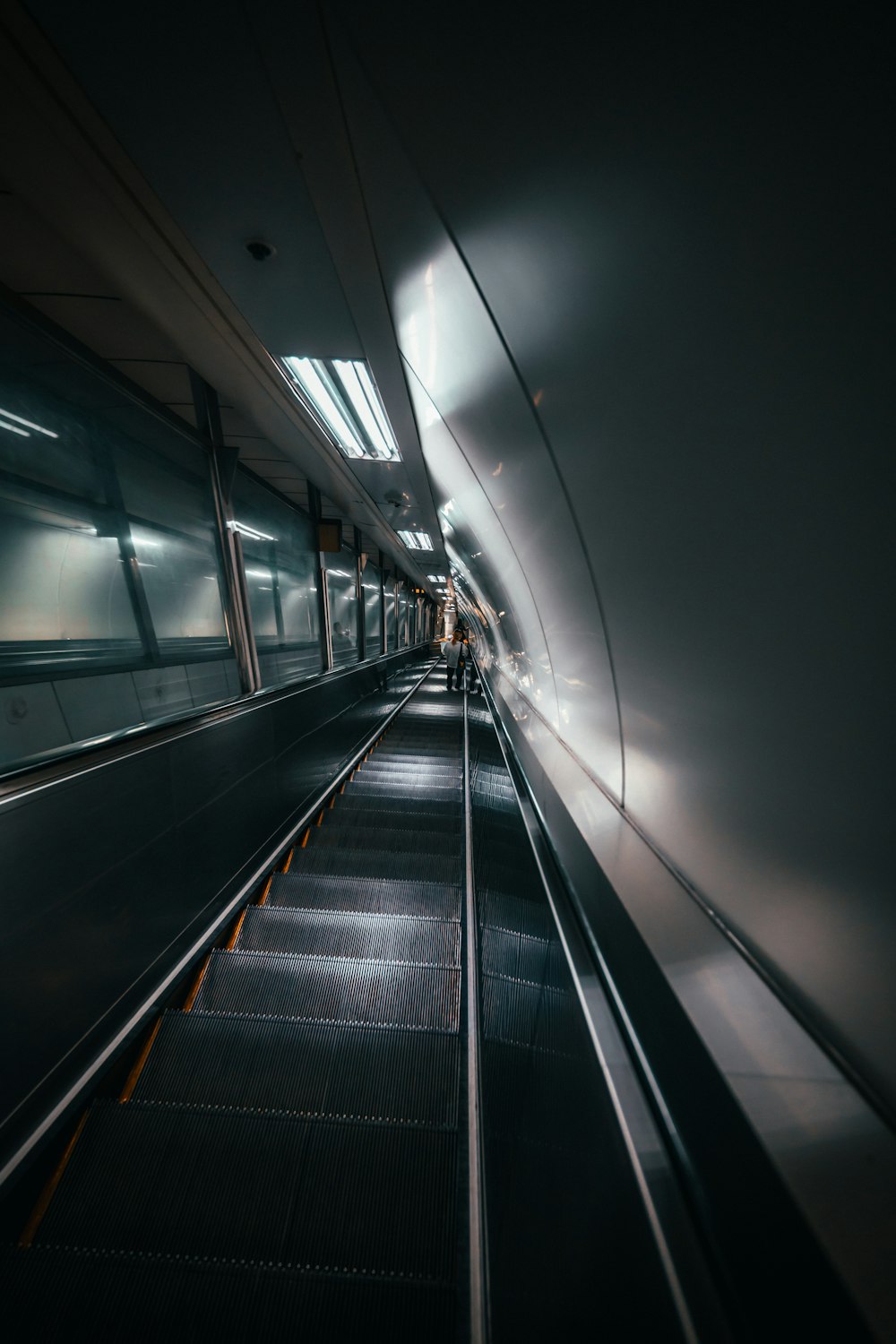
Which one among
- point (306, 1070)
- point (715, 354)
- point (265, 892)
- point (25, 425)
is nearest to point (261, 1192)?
point (306, 1070)

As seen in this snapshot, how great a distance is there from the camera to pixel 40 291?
346 centimetres

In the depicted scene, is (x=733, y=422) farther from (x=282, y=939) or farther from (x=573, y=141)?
(x=282, y=939)

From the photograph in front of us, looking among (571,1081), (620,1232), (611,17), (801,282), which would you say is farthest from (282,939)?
(611,17)

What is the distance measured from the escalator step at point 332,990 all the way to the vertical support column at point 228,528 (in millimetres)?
2993

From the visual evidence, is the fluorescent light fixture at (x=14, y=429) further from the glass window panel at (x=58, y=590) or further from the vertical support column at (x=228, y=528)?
the vertical support column at (x=228, y=528)

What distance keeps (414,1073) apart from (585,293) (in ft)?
10.6

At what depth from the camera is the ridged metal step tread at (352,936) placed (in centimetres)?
315

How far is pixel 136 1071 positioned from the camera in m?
2.32

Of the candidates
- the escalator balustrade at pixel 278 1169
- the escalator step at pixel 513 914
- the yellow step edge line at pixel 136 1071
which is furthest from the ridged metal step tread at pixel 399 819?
the yellow step edge line at pixel 136 1071

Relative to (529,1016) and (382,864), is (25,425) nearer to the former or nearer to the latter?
(382,864)

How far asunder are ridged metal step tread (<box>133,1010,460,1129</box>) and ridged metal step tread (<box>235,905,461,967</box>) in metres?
0.65

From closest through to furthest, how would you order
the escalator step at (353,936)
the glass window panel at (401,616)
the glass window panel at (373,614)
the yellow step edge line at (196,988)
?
the yellow step edge line at (196,988), the escalator step at (353,936), the glass window panel at (373,614), the glass window panel at (401,616)

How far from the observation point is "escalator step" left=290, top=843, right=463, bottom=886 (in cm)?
421

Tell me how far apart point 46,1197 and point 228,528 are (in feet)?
16.1
